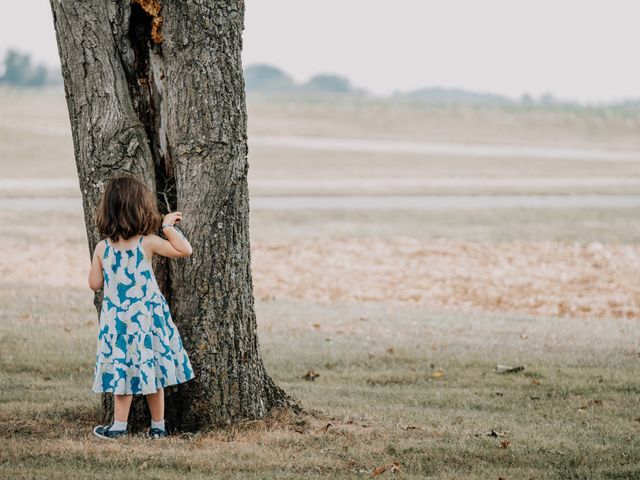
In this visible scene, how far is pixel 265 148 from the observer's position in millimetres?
42344

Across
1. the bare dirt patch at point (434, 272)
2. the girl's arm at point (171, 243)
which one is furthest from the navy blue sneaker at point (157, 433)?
the bare dirt patch at point (434, 272)

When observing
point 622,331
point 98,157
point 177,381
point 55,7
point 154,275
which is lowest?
point 622,331

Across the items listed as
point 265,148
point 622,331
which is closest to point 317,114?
point 265,148

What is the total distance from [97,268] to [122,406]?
2.54 ft

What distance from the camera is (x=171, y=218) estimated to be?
510 centimetres

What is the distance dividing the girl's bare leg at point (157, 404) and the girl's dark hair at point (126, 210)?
88cm

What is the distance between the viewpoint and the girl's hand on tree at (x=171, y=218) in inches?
200

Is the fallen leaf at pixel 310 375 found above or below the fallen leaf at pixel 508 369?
above

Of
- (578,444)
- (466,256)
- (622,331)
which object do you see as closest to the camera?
(578,444)

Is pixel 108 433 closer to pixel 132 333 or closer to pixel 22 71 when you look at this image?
pixel 132 333

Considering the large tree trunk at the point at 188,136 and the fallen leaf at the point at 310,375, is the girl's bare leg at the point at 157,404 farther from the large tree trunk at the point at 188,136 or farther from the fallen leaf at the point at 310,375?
the fallen leaf at the point at 310,375

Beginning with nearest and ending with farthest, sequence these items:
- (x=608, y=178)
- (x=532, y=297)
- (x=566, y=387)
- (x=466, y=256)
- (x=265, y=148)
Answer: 1. (x=566, y=387)
2. (x=532, y=297)
3. (x=466, y=256)
4. (x=608, y=178)
5. (x=265, y=148)

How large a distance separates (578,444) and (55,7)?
3.83 m

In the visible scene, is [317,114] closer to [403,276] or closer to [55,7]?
[403,276]
